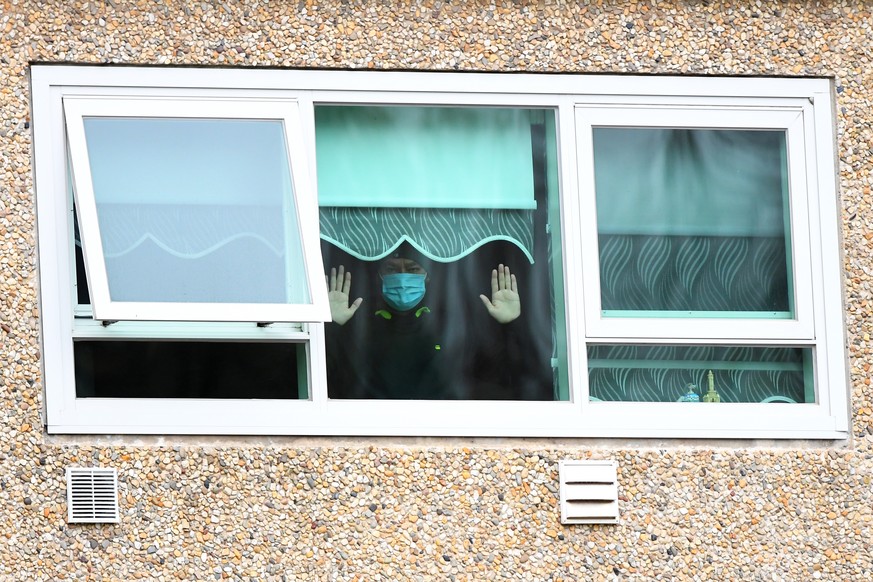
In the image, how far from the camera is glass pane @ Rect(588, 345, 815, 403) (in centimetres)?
653

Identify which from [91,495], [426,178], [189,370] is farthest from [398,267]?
[91,495]

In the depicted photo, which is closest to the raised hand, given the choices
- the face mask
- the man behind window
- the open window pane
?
the man behind window

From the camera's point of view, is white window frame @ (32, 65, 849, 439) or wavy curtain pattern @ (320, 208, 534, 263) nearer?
white window frame @ (32, 65, 849, 439)

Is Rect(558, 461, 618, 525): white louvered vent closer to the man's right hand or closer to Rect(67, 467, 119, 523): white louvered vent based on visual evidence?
the man's right hand

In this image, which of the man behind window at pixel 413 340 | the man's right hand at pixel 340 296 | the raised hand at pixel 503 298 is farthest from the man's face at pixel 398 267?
the raised hand at pixel 503 298

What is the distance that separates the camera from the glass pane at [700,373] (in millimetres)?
6531

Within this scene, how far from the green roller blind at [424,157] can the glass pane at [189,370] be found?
68 cm

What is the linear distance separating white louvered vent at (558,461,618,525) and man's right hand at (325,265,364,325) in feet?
3.34

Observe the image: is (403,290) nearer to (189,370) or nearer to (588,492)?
(189,370)

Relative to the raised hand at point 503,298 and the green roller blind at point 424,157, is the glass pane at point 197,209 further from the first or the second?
the raised hand at point 503,298

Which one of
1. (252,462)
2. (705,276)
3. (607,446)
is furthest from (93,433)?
(705,276)

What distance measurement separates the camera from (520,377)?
6.49m

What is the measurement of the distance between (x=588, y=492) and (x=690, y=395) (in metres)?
0.63

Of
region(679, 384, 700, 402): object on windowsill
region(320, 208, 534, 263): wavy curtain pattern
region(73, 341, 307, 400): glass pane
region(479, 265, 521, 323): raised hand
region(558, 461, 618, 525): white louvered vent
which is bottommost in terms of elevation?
region(558, 461, 618, 525): white louvered vent
